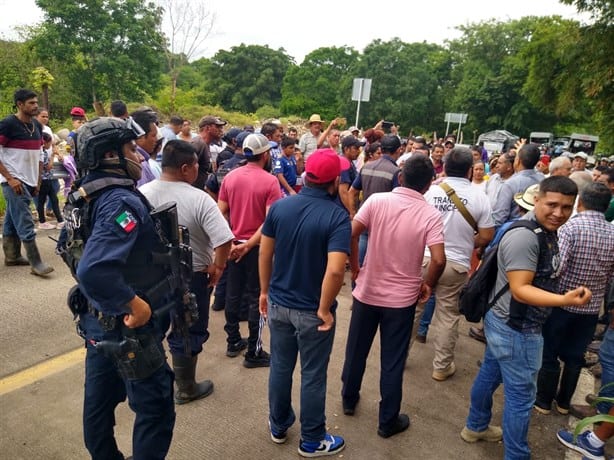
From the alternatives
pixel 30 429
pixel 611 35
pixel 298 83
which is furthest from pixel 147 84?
pixel 30 429

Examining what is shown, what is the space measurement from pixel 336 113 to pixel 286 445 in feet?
146

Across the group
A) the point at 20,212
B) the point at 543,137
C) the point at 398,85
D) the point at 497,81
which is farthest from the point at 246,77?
the point at 20,212

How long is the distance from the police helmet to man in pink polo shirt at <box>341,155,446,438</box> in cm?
160

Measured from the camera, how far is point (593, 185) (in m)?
3.10

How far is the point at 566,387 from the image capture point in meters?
3.41

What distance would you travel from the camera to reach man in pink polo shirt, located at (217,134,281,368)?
3.67m

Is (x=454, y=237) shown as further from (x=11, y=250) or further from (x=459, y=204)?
(x=11, y=250)

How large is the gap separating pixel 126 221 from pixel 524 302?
212 centimetres

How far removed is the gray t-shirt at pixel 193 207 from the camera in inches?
112

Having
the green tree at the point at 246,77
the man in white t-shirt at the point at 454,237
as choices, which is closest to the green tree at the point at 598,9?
the man in white t-shirt at the point at 454,237

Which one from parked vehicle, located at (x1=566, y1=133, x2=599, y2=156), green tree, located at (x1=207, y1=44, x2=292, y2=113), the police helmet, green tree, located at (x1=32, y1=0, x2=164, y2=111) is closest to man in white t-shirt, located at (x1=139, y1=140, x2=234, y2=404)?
the police helmet

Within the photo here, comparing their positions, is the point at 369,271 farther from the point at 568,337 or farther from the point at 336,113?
the point at 336,113

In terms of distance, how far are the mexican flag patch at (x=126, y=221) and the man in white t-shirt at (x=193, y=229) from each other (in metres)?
0.93

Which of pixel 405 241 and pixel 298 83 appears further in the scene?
pixel 298 83
